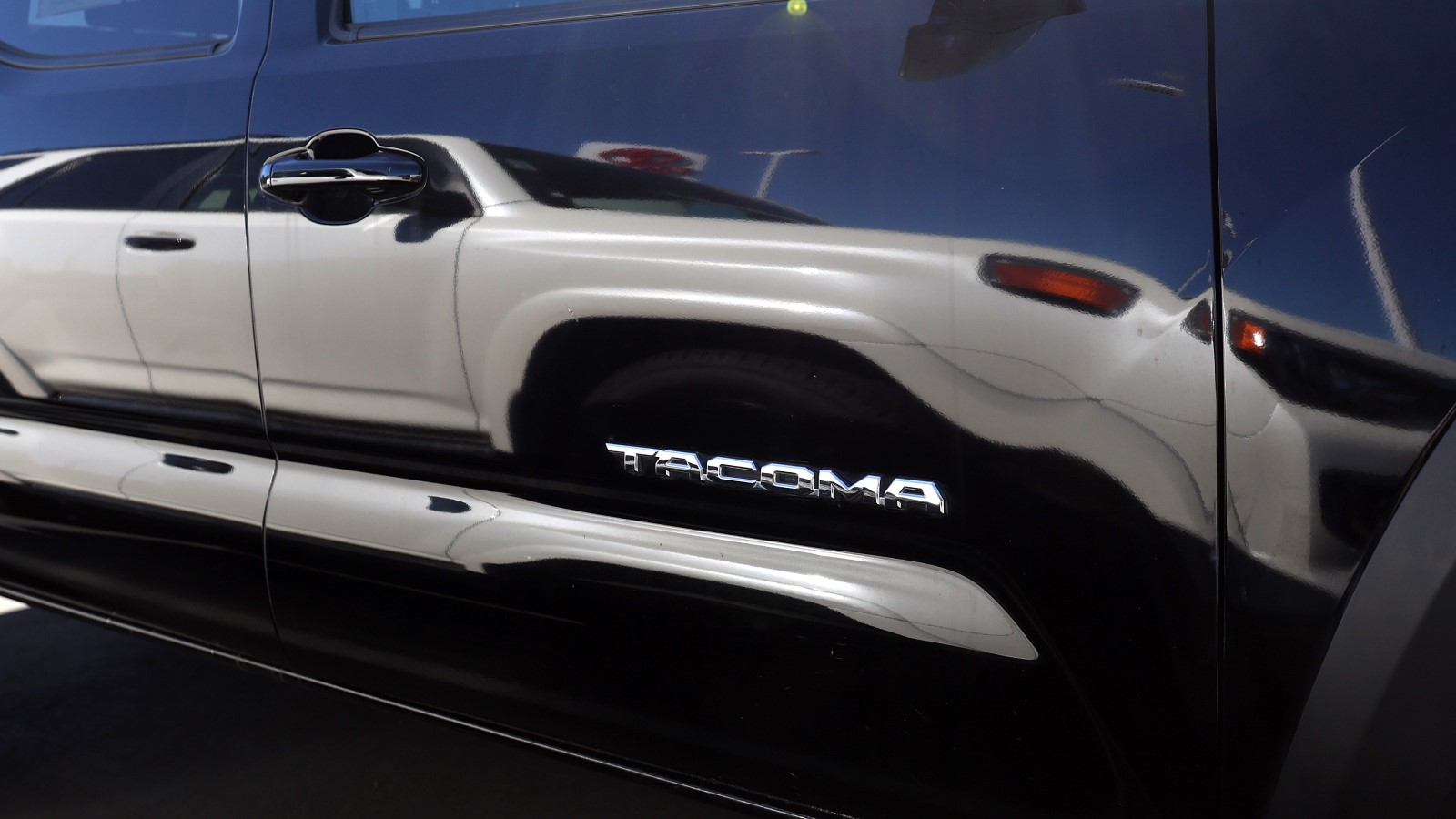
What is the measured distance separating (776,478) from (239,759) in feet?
5.22

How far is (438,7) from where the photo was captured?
1521 millimetres

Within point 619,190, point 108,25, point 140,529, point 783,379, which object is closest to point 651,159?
point 619,190

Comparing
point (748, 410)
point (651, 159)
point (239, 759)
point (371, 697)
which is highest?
point (651, 159)

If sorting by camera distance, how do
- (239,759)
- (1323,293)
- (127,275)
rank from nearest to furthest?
(1323,293)
(127,275)
(239,759)

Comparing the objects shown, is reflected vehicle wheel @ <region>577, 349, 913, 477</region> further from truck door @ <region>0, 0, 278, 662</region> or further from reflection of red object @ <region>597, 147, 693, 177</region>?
truck door @ <region>0, 0, 278, 662</region>

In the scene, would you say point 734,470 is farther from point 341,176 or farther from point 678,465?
point 341,176

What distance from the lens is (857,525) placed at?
1.13 meters

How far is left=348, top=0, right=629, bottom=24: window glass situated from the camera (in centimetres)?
137

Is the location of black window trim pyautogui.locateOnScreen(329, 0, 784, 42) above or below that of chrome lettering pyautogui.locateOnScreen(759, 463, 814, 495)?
above

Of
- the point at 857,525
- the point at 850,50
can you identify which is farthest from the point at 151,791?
the point at 850,50

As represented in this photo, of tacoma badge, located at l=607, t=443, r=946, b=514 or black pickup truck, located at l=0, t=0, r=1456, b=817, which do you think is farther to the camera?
tacoma badge, located at l=607, t=443, r=946, b=514

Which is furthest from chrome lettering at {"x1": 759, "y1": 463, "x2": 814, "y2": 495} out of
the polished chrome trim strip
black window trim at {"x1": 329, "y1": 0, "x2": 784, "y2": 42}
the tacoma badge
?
black window trim at {"x1": 329, "y1": 0, "x2": 784, "y2": 42}

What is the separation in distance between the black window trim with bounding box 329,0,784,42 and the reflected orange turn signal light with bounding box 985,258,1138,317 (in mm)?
394

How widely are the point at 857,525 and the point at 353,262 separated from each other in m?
0.72
